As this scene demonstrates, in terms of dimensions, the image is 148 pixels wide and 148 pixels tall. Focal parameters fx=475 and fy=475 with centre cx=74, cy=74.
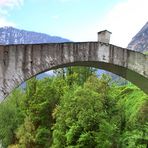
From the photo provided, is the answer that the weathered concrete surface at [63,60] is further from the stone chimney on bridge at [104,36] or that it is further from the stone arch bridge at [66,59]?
the stone chimney on bridge at [104,36]

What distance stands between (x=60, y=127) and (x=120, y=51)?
40.3 ft

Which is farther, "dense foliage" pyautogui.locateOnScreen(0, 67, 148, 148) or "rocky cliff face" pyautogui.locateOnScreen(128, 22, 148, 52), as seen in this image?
"rocky cliff face" pyautogui.locateOnScreen(128, 22, 148, 52)

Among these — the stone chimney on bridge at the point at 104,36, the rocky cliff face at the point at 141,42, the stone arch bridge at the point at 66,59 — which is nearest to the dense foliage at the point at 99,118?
the stone arch bridge at the point at 66,59

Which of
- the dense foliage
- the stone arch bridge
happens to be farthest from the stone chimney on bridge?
the dense foliage

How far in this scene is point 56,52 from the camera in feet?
40.1

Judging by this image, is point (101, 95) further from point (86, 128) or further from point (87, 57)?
point (87, 57)

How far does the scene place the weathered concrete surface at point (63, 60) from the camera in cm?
1160

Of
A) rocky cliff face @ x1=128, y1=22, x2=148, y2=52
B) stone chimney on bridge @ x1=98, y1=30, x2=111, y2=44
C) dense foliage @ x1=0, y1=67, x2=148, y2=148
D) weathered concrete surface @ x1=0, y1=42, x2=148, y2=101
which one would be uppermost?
rocky cliff face @ x1=128, y1=22, x2=148, y2=52

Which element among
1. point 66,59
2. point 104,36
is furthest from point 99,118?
point 66,59

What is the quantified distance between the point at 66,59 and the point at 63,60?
94 mm

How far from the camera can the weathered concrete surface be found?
11601 mm

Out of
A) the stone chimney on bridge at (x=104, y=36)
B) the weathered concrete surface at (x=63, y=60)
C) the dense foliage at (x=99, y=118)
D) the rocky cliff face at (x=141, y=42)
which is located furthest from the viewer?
the rocky cliff face at (x=141, y=42)

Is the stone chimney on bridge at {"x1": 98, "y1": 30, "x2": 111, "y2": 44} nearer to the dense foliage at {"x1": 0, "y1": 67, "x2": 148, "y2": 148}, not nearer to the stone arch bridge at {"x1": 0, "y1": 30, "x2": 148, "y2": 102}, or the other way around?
the stone arch bridge at {"x1": 0, "y1": 30, "x2": 148, "y2": 102}

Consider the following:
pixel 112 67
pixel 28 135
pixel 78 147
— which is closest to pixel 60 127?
pixel 78 147
